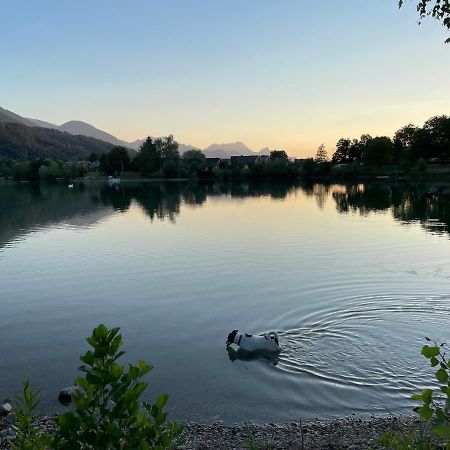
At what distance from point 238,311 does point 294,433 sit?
8.54 m

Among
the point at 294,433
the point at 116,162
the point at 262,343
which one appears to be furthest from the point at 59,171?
the point at 294,433

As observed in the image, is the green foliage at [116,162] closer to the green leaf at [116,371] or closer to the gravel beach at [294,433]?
the gravel beach at [294,433]

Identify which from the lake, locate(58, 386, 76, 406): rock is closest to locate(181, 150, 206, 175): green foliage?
the lake

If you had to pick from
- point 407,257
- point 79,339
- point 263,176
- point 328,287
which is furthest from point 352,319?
point 263,176

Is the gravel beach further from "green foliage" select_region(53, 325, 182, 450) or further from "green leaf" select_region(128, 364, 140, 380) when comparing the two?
"green leaf" select_region(128, 364, 140, 380)

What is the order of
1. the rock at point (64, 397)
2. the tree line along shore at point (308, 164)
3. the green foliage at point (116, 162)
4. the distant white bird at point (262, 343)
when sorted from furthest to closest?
1. the green foliage at point (116, 162)
2. the tree line along shore at point (308, 164)
3. the distant white bird at point (262, 343)
4. the rock at point (64, 397)

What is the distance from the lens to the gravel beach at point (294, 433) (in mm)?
8586

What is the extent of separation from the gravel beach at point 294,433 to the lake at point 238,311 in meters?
0.49

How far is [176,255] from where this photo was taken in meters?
29.1

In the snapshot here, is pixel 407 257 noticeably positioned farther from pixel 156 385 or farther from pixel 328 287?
pixel 156 385

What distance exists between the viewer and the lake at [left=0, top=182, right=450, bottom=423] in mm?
11312

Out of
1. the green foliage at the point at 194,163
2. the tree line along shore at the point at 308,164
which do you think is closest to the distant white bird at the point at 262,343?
the tree line along shore at the point at 308,164

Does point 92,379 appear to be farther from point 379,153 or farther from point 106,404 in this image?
point 379,153

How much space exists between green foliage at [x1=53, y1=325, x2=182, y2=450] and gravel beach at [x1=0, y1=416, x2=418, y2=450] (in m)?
4.66
